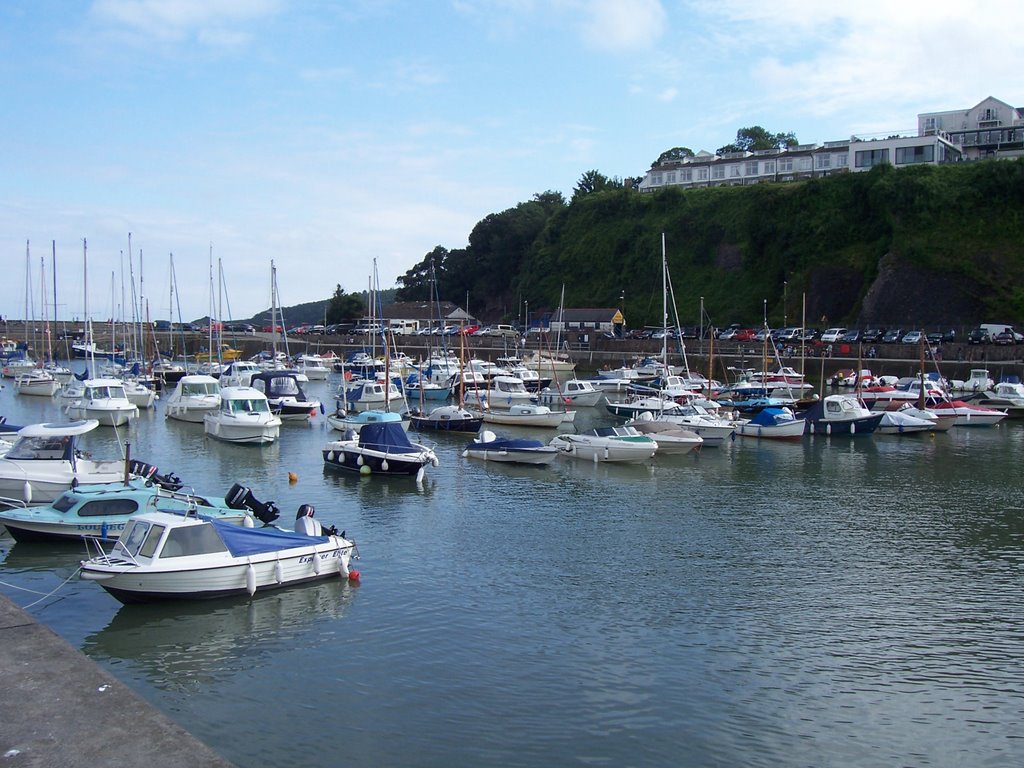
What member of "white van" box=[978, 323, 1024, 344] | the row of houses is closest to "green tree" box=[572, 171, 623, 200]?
the row of houses

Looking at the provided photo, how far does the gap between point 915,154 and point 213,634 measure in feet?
353

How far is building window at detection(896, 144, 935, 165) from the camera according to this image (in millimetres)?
104688

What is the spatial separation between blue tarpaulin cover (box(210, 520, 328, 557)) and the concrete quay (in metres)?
5.11

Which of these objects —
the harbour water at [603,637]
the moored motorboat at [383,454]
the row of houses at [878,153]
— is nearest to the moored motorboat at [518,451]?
the moored motorboat at [383,454]

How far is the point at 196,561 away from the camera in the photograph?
18156mm

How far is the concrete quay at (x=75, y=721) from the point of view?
1025 centimetres

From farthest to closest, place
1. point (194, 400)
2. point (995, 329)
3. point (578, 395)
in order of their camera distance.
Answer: point (995, 329)
point (578, 395)
point (194, 400)

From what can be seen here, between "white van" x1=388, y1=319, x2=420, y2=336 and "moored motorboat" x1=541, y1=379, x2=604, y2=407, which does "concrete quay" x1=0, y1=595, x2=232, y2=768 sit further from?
"white van" x1=388, y1=319, x2=420, y2=336

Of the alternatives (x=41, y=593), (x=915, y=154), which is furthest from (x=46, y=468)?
(x=915, y=154)

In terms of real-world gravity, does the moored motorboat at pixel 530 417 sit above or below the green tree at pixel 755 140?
below

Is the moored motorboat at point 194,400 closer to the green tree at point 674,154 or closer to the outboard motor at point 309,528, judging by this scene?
the outboard motor at point 309,528

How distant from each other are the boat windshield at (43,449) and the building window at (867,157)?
338ft

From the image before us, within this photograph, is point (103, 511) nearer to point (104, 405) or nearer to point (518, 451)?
point (518, 451)

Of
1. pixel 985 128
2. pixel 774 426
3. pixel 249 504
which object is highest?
pixel 985 128
